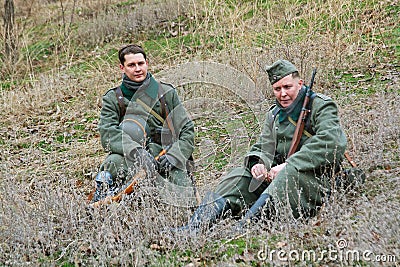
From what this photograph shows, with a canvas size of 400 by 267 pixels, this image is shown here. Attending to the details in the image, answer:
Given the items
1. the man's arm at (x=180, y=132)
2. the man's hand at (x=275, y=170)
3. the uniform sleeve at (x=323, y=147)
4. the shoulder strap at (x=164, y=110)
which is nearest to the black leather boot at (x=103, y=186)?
the man's arm at (x=180, y=132)

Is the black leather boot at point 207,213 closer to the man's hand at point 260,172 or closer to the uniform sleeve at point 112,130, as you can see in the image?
→ the man's hand at point 260,172

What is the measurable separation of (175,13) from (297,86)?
811 cm

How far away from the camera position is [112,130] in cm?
481

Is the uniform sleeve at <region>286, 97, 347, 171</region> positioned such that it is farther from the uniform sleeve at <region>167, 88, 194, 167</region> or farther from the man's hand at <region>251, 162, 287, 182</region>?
the uniform sleeve at <region>167, 88, 194, 167</region>

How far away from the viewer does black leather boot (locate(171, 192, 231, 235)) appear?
394 centimetres

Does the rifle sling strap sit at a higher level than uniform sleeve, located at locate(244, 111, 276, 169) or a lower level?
higher

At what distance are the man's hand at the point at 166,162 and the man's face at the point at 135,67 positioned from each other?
0.73 m

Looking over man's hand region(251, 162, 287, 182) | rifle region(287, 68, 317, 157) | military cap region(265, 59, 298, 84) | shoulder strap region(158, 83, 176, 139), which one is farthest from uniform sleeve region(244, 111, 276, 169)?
shoulder strap region(158, 83, 176, 139)

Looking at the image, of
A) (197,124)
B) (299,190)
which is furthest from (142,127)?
(197,124)

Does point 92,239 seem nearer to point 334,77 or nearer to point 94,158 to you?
point 94,158

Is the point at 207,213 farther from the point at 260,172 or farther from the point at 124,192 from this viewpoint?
the point at 124,192

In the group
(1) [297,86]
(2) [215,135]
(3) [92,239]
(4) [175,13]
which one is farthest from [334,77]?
(4) [175,13]

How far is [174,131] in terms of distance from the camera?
4.89m

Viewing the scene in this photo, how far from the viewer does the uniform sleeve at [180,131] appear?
15.6 feet
